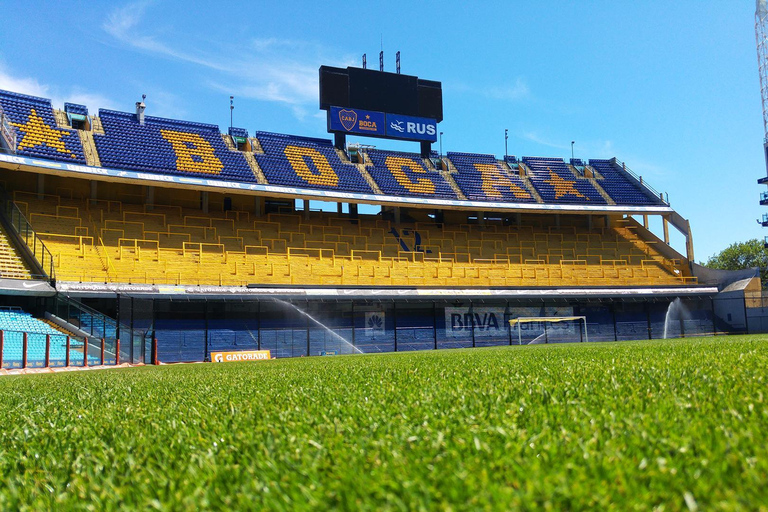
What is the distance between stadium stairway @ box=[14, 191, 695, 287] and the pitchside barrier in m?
4.67

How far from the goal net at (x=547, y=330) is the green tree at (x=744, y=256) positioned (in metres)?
52.6

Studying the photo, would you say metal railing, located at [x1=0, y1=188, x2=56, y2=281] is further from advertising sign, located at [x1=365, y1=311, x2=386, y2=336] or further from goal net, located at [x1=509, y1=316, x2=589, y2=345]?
goal net, located at [x1=509, y1=316, x2=589, y2=345]

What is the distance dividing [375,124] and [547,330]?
17.4 meters

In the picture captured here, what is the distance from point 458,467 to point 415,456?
0.24m

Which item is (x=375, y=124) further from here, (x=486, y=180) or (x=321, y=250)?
(x=321, y=250)

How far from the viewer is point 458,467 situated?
69.9 inches

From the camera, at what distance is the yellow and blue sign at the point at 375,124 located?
39406mm

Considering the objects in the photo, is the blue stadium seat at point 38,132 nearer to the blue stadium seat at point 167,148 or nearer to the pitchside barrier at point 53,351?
the blue stadium seat at point 167,148

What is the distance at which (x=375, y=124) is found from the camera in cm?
4003

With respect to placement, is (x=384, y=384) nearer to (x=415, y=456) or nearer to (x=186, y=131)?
(x=415, y=456)

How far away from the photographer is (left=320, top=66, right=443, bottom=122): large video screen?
39.3m

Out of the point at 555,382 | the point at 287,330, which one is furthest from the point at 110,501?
the point at 287,330

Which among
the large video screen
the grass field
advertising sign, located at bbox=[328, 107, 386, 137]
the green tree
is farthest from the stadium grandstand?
the green tree

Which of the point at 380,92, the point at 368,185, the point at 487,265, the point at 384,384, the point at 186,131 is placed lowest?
the point at 384,384
